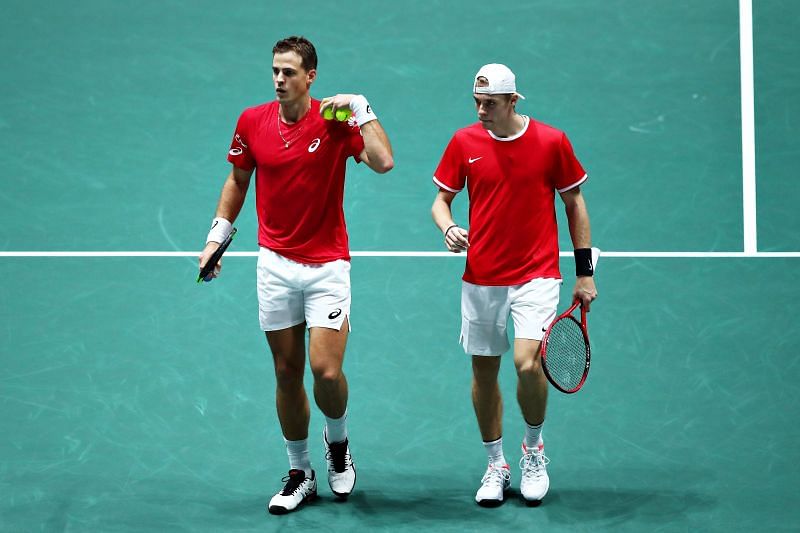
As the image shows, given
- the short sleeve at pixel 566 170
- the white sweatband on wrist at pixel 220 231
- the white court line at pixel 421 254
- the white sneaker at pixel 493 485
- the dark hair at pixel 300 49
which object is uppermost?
the dark hair at pixel 300 49

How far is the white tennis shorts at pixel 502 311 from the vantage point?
5.80 metres

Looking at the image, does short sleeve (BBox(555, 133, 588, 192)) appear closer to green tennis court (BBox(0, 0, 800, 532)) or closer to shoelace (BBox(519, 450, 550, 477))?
shoelace (BBox(519, 450, 550, 477))

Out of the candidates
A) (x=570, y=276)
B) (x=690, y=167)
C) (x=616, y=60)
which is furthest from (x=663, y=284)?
(x=616, y=60)

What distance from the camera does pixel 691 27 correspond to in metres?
9.73

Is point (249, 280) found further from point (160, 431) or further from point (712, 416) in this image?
point (712, 416)

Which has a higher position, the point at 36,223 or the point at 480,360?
the point at 36,223

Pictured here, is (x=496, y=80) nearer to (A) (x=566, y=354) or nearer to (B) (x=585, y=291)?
(B) (x=585, y=291)

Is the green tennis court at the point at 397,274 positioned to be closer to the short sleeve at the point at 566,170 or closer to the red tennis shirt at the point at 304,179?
the red tennis shirt at the point at 304,179

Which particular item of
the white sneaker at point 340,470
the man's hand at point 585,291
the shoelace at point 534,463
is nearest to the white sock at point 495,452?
the shoelace at point 534,463

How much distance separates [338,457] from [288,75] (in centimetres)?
195

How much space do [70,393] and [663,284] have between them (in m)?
4.03

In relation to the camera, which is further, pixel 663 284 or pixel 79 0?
pixel 79 0

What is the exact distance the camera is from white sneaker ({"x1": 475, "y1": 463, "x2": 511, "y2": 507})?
5.91 metres

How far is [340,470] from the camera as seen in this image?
19.9ft
